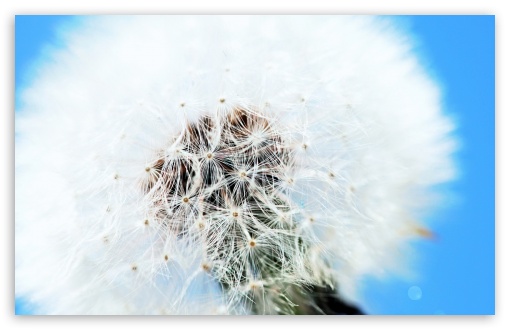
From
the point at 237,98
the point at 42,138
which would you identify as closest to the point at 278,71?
the point at 237,98

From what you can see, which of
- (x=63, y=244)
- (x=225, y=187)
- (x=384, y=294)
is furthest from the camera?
(x=384, y=294)

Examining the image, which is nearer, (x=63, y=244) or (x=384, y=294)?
A: (x=63, y=244)

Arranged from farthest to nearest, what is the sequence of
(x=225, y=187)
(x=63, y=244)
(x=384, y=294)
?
(x=384, y=294)
(x=63, y=244)
(x=225, y=187)

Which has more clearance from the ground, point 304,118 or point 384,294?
point 304,118
